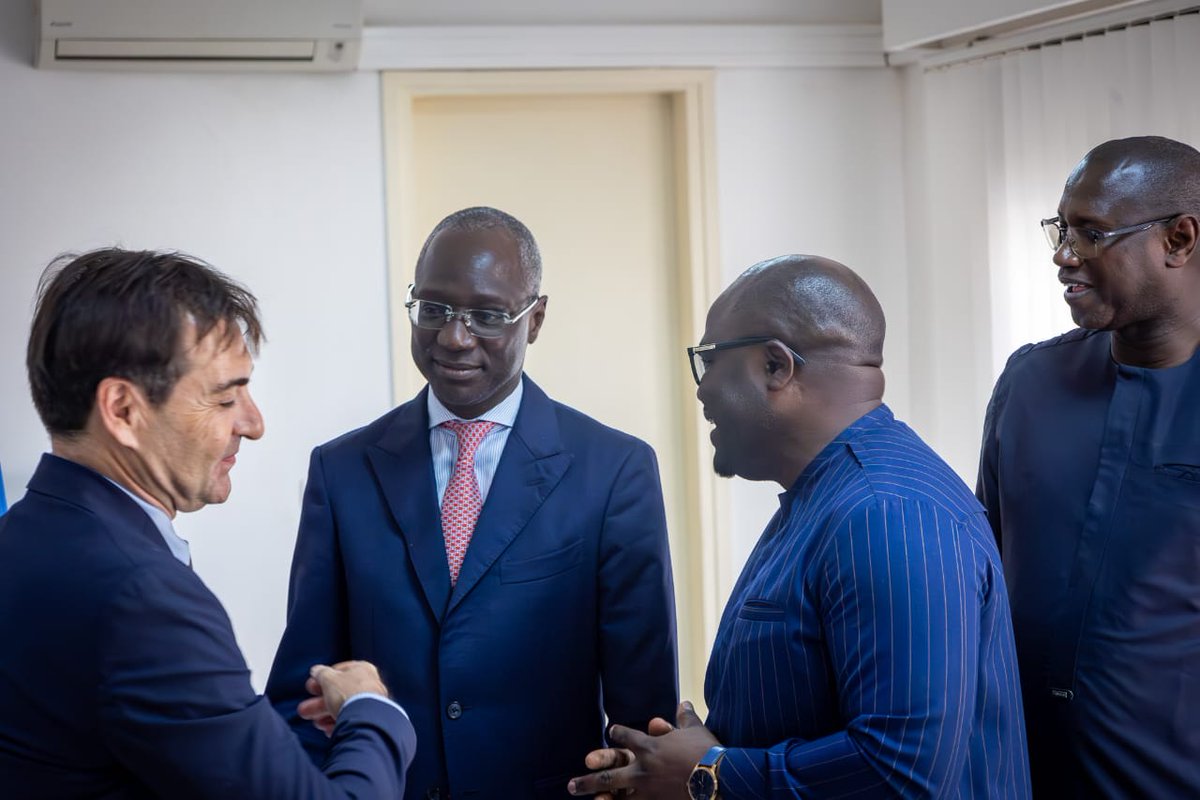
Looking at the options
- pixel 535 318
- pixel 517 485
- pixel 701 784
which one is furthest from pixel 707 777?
pixel 535 318

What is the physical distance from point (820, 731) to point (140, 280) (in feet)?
3.14

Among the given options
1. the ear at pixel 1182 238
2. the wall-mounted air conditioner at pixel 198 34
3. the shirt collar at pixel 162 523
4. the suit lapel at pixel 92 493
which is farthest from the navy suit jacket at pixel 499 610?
the wall-mounted air conditioner at pixel 198 34

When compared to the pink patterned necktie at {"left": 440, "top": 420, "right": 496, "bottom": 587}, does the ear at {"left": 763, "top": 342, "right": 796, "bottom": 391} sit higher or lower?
higher

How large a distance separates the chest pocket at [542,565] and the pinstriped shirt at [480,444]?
0.53 ft

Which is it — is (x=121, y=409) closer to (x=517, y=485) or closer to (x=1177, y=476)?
(x=517, y=485)

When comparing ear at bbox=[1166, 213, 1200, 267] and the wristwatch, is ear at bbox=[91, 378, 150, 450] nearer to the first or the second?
the wristwatch

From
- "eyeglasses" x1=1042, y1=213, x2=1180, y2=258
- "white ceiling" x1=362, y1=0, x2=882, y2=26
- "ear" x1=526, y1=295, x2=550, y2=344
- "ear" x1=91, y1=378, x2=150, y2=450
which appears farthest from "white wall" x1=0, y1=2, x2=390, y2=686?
"ear" x1=91, y1=378, x2=150, y2=450

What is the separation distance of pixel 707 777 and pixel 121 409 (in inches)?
32.6

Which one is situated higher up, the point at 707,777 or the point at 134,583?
the point at 134,583

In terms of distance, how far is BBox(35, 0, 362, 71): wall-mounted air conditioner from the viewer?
11.7ft

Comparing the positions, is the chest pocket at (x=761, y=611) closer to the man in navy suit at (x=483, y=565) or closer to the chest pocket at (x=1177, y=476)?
the man in navy suit at (x=483, y=565)

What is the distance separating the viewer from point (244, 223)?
380cm

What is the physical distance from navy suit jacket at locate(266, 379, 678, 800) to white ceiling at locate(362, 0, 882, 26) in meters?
2.14

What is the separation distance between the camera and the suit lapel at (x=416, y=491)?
6.70ft
